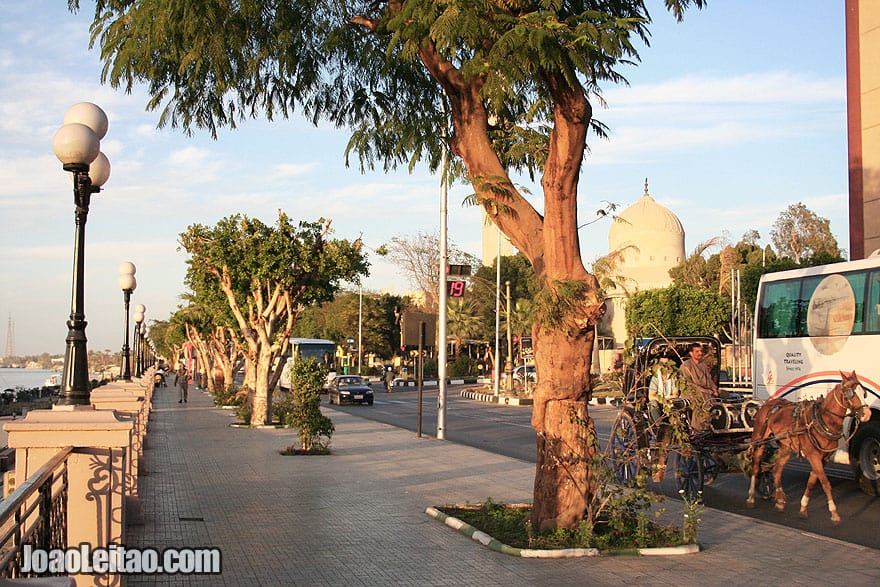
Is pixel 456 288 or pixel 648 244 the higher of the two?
pixel 648 244

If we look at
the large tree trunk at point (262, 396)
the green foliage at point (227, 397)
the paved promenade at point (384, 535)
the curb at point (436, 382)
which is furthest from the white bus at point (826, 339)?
the curb at point (436, 382)

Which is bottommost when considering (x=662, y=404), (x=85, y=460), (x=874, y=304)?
(x=85, y=460)

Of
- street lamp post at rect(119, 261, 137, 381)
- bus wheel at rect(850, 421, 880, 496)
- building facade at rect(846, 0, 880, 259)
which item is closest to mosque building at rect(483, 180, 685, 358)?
building facade at rect(846, 0, 880, 259)

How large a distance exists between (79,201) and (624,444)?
6.56 meters

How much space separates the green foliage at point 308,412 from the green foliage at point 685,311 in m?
42.7

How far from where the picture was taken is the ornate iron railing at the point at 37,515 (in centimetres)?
404

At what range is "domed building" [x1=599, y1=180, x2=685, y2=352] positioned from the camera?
78438 millimetres

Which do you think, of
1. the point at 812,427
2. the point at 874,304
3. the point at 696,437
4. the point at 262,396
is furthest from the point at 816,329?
the point at 262,396

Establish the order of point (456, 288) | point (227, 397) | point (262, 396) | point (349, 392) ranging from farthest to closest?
point (349, 392) → point (227, 397) → point (262, 396) → point (456, 288)

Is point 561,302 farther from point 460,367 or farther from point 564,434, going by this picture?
point 460,367

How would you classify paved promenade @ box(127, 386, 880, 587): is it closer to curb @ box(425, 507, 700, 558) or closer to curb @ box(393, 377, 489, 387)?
curb @ box(425, 507, 700, 558)

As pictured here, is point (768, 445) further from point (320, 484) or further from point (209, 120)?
point (209, 120)

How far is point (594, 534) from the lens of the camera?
934 centimetres

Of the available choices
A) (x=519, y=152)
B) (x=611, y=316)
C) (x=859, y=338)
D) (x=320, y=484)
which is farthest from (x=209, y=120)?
(x=611, y=316)
